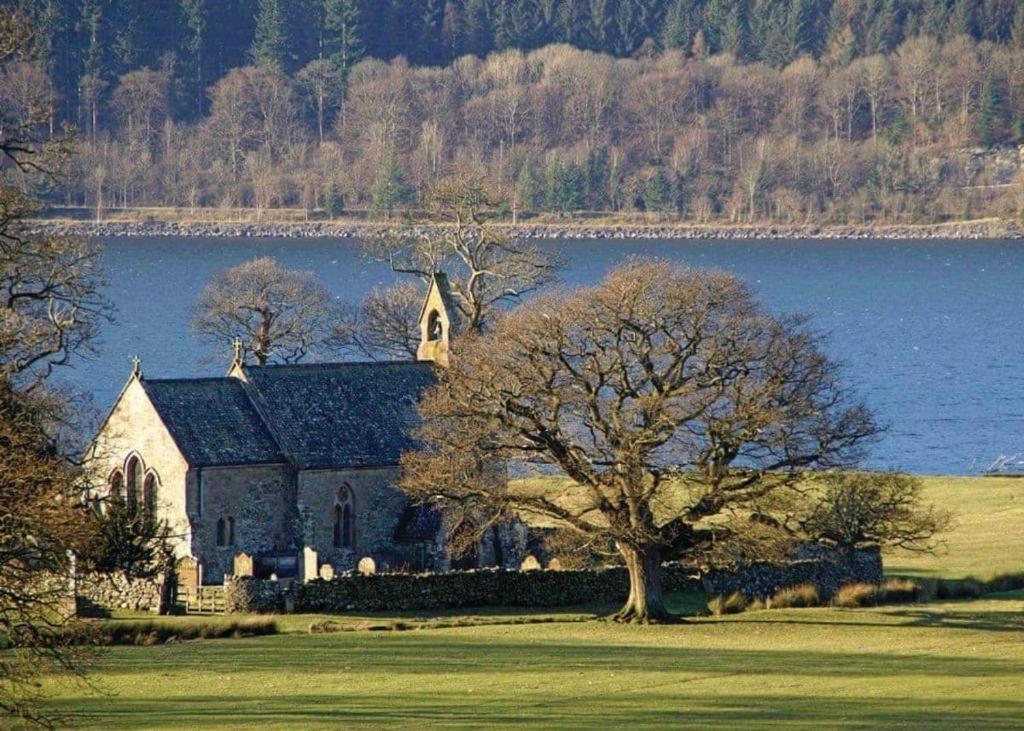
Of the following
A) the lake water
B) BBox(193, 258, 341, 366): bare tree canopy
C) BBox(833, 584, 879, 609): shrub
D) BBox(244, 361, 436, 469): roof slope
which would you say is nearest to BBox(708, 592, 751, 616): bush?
BBox(833, 584, 879, 609): shrub

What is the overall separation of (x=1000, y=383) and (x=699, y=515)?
285ft

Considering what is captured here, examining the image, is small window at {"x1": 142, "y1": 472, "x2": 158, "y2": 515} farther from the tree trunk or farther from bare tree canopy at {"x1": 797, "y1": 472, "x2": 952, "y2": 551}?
bare tree canopy at {"x1": 797, "y1": 472, "x2": 952, "y2": 551}

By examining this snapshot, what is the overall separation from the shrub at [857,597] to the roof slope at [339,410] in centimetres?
1275

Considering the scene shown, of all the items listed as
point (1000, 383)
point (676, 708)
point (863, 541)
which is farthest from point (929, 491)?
point (1000, 383)

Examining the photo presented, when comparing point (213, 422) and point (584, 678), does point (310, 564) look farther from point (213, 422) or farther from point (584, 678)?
point (584, 678)

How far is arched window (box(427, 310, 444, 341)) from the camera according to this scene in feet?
203

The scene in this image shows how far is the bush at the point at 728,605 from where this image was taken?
49.0 meters

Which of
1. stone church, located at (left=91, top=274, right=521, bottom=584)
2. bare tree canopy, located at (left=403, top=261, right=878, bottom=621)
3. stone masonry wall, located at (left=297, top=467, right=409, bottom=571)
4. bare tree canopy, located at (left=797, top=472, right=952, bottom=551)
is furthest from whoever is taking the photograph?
stone masonry wall, located at (left=297, top=467, right=409, bottom=571)

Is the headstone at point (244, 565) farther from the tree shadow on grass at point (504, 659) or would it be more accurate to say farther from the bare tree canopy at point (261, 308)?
the bare tree canopy at point (261, 308)

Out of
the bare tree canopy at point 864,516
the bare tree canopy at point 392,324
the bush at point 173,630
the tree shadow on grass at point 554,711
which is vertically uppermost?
the bare tree canopy at point 392,324

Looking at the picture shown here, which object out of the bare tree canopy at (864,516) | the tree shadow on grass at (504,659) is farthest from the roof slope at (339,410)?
the tree shadow on grass at (504,659)

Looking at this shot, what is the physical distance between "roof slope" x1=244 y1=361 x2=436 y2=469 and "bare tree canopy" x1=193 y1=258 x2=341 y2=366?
2813 cm

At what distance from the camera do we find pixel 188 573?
5153 cm

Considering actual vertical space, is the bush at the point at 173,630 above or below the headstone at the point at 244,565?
below
